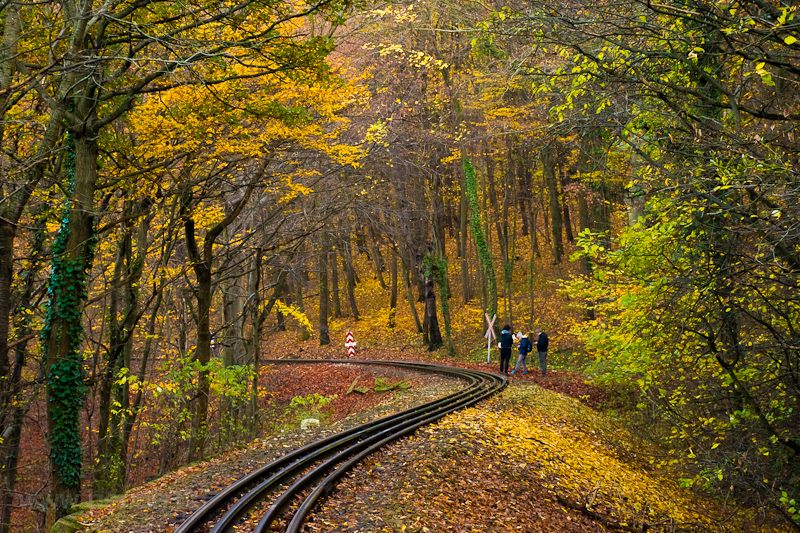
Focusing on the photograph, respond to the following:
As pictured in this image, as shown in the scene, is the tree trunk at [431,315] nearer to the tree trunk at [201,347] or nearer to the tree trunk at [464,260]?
the tree trunk at [464,260]

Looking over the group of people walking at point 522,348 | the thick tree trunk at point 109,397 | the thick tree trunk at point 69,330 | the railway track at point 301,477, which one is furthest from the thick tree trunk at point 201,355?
the group of people walking at point 522,348

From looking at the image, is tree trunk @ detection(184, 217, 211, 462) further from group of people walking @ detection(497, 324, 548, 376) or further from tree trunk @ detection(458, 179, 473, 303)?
tree trunk @ detection(458, 179, 473, 303)

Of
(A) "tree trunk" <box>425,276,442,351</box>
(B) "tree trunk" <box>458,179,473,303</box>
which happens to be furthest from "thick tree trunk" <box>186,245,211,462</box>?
(B) "tree trunk" <box>458,179,473,303</box>

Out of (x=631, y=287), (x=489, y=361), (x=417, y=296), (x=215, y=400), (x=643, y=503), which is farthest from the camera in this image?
(x=417, y=296)

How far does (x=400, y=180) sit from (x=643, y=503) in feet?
57.1

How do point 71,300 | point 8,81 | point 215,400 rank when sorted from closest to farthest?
point 8,81 < point 71,300 < point 215,400

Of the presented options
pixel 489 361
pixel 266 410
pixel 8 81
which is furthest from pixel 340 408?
pixel 8 81

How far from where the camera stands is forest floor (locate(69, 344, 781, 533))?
24.0 ft

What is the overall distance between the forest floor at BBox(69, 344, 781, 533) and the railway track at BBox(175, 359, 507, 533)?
0.73 ft

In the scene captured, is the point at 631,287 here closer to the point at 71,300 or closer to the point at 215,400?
the point at 71,300

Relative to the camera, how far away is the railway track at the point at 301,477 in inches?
264

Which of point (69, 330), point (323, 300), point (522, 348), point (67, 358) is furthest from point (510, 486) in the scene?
point (323, 300)

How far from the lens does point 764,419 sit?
7.92 m

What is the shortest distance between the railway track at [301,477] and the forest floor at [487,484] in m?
0.22
